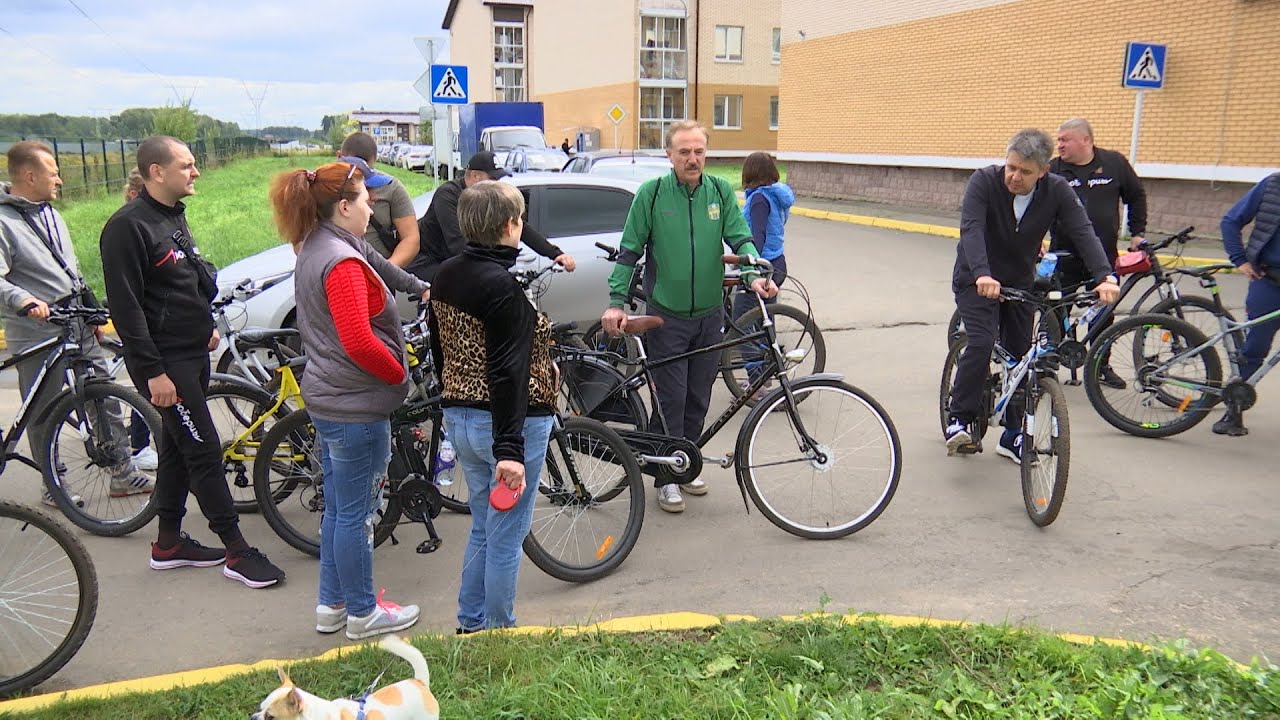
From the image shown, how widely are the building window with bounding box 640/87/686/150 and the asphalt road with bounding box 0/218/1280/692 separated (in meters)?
42.2

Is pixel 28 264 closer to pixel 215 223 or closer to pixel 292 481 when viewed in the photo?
pixel 292 481

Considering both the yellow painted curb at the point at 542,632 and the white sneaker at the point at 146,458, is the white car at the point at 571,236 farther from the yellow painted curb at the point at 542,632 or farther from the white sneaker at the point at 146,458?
the yellow painted curb at the point at 542,632

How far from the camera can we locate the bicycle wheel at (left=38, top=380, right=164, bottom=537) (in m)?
4.88

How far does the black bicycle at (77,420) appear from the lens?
4871 millimetres

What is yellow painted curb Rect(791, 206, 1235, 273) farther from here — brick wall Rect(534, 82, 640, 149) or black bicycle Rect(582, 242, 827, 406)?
brick wall Rect(534, 82, 640, 149)

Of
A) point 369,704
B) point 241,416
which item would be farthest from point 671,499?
point 369,704

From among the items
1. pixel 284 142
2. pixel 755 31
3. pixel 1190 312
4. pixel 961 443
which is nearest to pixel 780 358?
pixel 961 443

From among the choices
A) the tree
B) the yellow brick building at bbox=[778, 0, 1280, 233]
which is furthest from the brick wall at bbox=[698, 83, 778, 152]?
the tree

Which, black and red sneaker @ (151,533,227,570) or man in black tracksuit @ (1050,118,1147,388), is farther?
man in black tracksuit @ (1050,118,1147,388)

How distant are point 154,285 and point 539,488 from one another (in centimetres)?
195

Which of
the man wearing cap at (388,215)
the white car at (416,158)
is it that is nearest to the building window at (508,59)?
the white car at (416,158)

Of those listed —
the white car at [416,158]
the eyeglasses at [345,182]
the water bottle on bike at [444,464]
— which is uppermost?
the white car at [416,158]

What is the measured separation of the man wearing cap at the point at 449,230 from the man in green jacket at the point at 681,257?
118cm

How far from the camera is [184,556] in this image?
4.55 m
